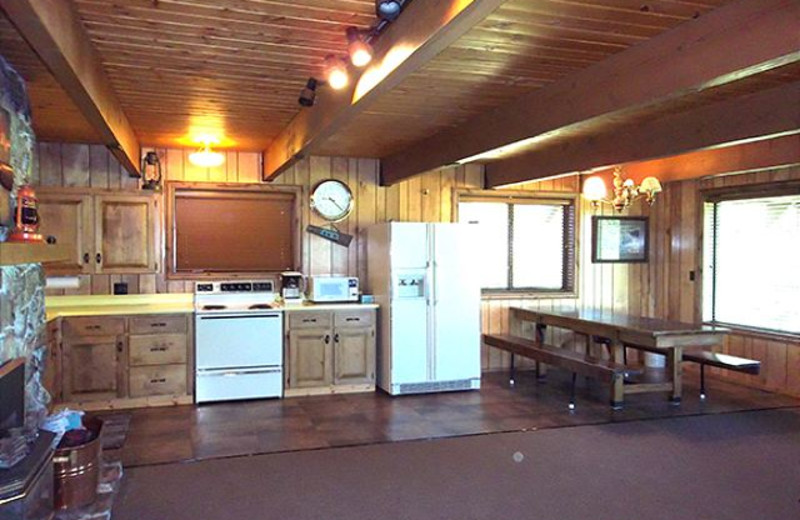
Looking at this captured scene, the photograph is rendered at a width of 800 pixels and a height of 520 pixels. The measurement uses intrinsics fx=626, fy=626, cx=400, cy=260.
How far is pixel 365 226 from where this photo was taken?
6.50 metres

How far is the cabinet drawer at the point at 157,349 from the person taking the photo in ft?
17.4

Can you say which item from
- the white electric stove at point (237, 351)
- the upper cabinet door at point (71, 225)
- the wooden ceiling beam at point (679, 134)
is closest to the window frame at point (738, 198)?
the wooden ceiling beam at point (679, 134)

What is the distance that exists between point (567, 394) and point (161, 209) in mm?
4207

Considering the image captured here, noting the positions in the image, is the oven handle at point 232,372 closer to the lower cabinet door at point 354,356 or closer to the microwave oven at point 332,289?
the lower cabinet door at point 354,356

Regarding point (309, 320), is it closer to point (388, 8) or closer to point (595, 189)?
point (595, 189)

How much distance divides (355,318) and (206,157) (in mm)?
1987

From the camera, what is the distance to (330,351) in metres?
5.86

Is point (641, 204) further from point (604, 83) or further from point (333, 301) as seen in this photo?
point (604, 83)

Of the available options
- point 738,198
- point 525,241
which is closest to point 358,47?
point 525,241

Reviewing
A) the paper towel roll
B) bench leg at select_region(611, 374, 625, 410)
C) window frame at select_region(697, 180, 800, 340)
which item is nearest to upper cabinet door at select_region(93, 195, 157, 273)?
the paper towel roll

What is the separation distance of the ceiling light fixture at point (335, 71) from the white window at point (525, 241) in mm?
3932

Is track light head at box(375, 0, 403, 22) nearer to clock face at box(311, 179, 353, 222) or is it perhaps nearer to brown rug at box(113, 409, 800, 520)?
brown rug at box(113, 409, 800, 520)

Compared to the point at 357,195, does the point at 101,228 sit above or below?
below

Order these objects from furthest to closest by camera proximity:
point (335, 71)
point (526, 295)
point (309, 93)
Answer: point (526, 295), point (309, 93), point (335, 71)
